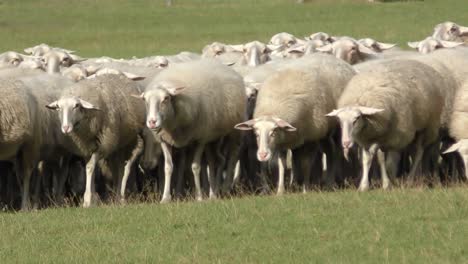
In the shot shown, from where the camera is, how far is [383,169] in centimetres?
1563

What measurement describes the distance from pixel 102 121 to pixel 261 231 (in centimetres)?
530

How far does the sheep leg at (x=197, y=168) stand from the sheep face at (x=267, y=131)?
0.83m

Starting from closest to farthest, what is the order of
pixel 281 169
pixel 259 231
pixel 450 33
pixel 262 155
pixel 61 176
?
pixel 259 231
pixel 262 155
pixel 281 169
pixel 61 176
pixel 450 33

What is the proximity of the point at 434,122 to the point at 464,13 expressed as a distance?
113 feet

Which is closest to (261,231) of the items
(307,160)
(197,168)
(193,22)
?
(197,168)

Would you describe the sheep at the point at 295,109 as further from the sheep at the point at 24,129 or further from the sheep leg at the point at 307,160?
the sheep at the point at 24,129

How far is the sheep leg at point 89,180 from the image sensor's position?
1532cm

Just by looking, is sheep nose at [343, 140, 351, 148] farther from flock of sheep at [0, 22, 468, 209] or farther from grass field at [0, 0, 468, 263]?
grass field at [0, 0, 468, 263]

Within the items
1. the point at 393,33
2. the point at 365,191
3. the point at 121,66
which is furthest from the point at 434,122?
the point at 393,33

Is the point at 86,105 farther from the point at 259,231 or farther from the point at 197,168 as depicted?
the point at 259,231

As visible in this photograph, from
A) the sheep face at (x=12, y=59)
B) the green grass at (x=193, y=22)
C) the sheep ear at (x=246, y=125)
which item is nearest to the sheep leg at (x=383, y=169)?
the sheep ear at (x=246, y=125)

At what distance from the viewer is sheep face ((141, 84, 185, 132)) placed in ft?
49.9

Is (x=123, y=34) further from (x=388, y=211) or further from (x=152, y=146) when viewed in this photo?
(x=388, y=211)

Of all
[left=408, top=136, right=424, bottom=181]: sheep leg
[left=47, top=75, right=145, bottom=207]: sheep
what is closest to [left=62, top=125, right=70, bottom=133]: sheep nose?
[left=47, top=75, right=145, bottom=207]: sheep
